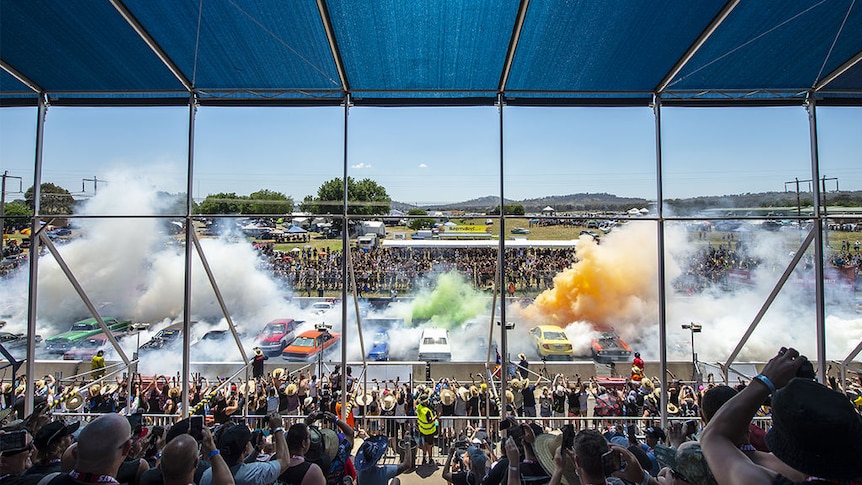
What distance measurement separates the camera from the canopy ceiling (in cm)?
448

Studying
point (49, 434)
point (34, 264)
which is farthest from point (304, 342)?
point (49, 434)

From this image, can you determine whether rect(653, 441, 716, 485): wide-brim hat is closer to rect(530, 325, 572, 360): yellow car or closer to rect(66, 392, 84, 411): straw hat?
rect(66, 392, 84, 411): straw hat

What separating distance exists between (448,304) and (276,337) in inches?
356

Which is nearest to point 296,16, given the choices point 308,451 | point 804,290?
point 308,451

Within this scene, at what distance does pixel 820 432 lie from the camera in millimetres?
872

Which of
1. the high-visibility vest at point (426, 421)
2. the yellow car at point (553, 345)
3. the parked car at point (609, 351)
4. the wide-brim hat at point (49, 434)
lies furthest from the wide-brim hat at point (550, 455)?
the parked car at point (609, 351)

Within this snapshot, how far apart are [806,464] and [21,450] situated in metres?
3.21

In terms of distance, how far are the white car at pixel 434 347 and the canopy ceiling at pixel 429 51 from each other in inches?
387

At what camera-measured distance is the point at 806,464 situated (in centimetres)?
91

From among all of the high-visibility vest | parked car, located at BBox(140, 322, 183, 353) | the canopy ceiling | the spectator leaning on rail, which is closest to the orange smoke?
parked car, located at BBox(140, 322, 183, 353)

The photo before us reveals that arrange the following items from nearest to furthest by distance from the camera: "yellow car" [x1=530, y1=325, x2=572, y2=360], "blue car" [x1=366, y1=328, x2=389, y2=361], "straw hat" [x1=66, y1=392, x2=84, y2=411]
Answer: "straw hat" [x1=66, y1=392, x2=84, y2=411]
"blue car" [x1=366, y1=328, x2=389, y2=361]
"yellow car" [x1=530, y1=325, x2=572, y2=360]

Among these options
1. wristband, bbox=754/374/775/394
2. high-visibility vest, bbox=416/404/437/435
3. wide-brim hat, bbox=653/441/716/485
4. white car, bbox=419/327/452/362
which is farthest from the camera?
white car, bbox=419/327/452/362

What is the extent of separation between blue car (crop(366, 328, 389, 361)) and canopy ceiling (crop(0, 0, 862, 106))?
33.8 feet

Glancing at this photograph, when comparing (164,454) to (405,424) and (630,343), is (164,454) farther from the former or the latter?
(630,343)
